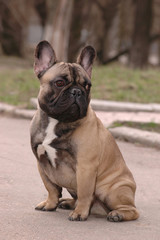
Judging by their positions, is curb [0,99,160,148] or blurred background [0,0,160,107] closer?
curb [0,99,160,148]

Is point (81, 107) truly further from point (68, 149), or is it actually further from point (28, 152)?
point (28, 152)

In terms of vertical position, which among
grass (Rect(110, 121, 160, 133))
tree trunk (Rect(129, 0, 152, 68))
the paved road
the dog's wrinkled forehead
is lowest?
the paved road

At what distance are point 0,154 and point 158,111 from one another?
15.2 ft

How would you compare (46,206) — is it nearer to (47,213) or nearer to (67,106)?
(47,213)

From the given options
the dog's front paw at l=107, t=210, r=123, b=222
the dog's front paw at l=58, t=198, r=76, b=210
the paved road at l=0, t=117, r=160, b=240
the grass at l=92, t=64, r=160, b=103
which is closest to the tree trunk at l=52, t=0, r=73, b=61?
the grass at l=92, t=64, r=160, b=103

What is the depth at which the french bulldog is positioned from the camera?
4.28 m

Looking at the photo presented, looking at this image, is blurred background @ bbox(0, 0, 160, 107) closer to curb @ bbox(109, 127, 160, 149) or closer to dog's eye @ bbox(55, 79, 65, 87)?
curb @ bbox(109, 127, 160, 149)

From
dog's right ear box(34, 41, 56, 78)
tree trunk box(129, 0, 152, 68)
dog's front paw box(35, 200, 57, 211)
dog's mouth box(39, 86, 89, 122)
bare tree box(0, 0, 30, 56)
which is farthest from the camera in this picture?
bare tree box(0, 0, 30, 56)

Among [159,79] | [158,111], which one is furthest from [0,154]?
[159,79]

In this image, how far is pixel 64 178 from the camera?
4.44 metres

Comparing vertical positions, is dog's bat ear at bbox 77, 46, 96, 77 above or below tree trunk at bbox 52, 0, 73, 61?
below

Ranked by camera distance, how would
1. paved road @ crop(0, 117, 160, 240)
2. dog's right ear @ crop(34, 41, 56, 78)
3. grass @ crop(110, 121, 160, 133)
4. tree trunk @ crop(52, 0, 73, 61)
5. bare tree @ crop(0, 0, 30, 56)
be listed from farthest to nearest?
bare tree @ crop(0, 0, 30, 56) → tree trunk @ crop(52, 0, 73, 61) → grass @ crop(110, 121, 160, 133) → dog's right ear @ crop(34, 41, 56, 78) → paved road @ crop(0, 117, 160, 240)

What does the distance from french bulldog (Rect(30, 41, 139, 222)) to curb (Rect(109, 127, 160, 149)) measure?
12.2 feet

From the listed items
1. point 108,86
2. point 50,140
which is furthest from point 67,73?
point 108,86
